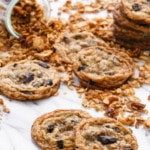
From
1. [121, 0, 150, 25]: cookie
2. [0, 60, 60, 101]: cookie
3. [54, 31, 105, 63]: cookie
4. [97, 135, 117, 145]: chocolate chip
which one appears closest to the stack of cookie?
[121, 0, 150, 25]: cookie

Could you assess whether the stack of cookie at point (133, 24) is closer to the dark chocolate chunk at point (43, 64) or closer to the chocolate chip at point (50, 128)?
the dark chocolate chunk at point (43, 64)

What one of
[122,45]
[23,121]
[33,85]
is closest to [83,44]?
[122,45]

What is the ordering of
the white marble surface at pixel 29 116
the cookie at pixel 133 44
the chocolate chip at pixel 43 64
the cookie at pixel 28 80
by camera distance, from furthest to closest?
the cookie at pixel 133 44
the chocolate chip at pixel 43 64
the cookie at pixel 28 80
the white marble surface at pixel 29 116

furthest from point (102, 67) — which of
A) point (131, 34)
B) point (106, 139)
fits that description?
point (106, 139)

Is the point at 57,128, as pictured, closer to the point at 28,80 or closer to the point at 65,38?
the point at 28,80

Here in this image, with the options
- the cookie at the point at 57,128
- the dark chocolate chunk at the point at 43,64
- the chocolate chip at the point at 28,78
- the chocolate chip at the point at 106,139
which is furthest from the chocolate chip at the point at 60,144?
the dark chocolate chunk at the point at 43,64
